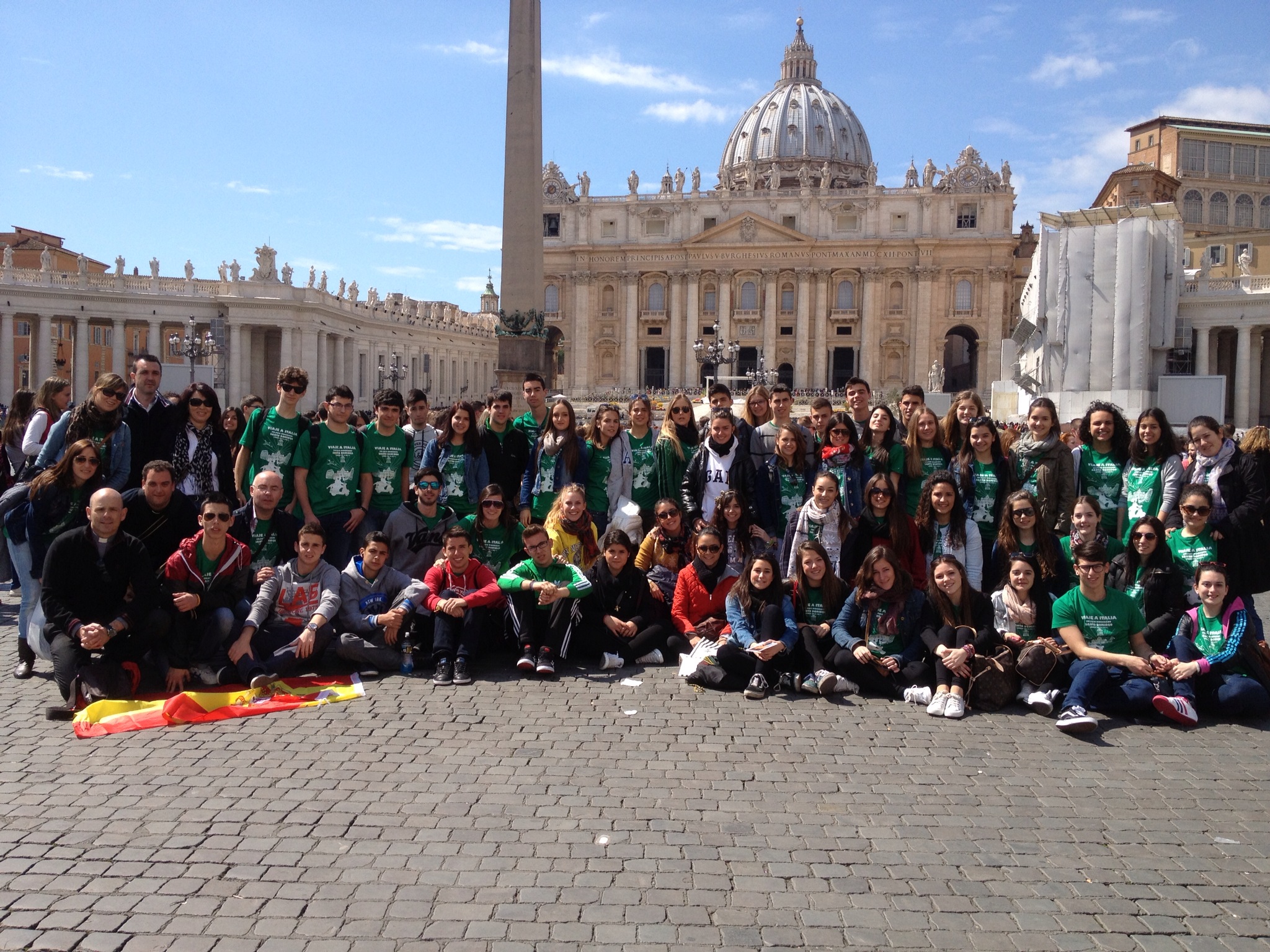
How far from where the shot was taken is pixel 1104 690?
6062mm

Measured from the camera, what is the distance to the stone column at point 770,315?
67.3m

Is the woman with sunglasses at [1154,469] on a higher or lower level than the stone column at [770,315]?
lower

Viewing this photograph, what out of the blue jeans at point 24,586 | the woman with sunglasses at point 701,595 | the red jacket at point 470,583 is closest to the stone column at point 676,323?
the woman with sunglasses at point 701,595

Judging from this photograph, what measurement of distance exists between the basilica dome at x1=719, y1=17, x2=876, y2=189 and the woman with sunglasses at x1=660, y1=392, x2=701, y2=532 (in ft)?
242

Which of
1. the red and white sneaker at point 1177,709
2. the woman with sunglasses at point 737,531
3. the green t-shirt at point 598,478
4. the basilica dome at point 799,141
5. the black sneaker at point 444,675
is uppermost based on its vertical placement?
the basilica dome at point 799,141

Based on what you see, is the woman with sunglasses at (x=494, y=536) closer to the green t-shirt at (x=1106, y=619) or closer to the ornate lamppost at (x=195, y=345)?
the green t-shirt at (x=1106, y=619)

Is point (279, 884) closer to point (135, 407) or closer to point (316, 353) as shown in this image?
point (135, 407)

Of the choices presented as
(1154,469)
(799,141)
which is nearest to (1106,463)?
(1154,469)

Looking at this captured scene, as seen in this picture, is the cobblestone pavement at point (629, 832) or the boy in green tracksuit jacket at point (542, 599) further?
the boy in green tracksuit jacket at point (542, 599)

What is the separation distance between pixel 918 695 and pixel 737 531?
1.78m

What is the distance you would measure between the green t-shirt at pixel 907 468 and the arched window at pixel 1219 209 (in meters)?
53.8

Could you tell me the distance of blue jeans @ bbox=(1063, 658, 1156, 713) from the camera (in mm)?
5914

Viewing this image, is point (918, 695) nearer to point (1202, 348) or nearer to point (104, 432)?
point (104, 432)

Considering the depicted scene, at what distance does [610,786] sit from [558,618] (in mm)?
2276
